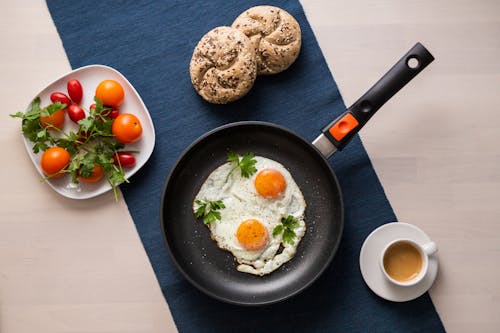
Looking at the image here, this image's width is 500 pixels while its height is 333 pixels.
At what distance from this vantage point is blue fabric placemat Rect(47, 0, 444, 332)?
2.60 m

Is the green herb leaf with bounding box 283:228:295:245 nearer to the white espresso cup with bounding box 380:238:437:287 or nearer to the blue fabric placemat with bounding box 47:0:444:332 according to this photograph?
the blue fabric placemat with bounding box 47:0:444:332

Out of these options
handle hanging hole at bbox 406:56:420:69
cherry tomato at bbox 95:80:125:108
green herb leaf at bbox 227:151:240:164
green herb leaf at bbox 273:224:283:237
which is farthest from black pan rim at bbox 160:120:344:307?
handle hanging hole at bbox 406:56:420:69

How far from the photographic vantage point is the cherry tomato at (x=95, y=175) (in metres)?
2.51

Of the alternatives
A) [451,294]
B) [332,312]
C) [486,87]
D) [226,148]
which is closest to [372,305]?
[332,312]

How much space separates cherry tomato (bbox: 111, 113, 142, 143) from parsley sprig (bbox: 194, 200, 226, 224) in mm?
438

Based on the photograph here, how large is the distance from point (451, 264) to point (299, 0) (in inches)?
61.3

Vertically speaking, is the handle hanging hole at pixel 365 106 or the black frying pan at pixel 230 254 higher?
the handle hanging hole at pixel 365 106

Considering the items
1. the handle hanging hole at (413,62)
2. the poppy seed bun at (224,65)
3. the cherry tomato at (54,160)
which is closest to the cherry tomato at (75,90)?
the cherry tomato at (54,160)

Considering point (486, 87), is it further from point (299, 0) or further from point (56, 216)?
point (56, 216)

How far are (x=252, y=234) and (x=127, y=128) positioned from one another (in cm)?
78

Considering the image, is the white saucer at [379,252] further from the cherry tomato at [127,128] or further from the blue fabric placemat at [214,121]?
the cherry tomato at [127,128]

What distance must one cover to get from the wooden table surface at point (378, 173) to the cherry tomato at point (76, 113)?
25cm

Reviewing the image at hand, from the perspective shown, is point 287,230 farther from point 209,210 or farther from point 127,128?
point 127,128

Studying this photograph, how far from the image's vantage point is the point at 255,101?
267cm
